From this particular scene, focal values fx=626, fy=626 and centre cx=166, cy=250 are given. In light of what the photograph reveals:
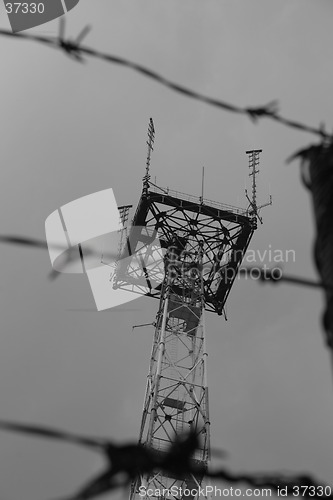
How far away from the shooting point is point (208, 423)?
19.7 m

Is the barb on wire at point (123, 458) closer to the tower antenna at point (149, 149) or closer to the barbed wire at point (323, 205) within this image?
the barbed wire at point (323, 205)

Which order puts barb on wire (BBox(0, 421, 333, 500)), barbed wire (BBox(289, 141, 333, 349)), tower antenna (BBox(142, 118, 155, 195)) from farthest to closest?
1. tower antenna (BBox(142, 118, 155, 195))
2. barbed wire (BBox(289, 141, 333, 349))
3. barb on wire (BBox(0, 421, 333, 500))

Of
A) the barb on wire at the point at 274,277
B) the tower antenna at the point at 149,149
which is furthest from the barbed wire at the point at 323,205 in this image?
the tower antenna at the point at 149,149

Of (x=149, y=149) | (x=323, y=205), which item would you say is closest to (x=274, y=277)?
(x=323, y=205)

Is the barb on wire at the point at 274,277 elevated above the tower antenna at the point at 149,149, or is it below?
below

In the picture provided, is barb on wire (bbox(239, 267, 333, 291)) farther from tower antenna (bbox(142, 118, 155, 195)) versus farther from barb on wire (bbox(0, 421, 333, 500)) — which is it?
tower antenna (bbox(142, 118, 155, 195))

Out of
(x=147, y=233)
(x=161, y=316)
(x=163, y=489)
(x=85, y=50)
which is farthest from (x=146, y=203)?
(x=85, y=50)

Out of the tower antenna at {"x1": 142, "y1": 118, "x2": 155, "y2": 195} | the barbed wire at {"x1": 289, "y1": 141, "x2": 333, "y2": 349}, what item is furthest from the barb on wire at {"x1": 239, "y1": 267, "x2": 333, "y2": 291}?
the tower antenna at {"x1": 142, "y1": 118, "x2": 155, "y2": 195}

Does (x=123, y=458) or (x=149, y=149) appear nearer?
(x=123, y=458)

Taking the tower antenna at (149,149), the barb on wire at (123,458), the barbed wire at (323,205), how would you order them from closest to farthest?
the barb on wire at (123,458) → the barbed wire at (323,205) → the tower antenna at (149,149)

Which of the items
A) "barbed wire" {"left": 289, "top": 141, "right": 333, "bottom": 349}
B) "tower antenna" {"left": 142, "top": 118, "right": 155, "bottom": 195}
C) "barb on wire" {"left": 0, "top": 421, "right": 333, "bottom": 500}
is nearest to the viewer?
"barb on wire" {"left": 0, "top": 421, "right": 333, "bottom": 500}

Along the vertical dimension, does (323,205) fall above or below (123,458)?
above

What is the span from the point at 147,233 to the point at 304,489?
23.6 meters

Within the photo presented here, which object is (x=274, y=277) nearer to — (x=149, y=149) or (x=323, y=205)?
(x=323, y=205)
